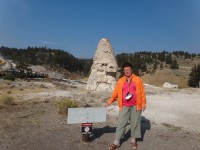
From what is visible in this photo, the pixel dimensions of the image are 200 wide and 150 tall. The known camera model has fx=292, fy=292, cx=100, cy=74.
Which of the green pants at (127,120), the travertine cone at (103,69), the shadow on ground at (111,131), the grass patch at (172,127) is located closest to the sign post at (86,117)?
the shadow on ground at (111,131)

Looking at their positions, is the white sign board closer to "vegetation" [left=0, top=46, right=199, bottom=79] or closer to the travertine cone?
the travertine cone

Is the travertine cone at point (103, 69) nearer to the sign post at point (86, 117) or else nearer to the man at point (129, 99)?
the sign post at point (86, 117)

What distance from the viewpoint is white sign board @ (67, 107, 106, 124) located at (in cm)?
723

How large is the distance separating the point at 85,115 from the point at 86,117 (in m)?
0.06

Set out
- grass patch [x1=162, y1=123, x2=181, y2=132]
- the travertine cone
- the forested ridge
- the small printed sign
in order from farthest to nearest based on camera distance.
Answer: the forested ridge → the travertine cone → grass patch [x1=162, y1=123, x2=181, y2=132] → the small printed sign

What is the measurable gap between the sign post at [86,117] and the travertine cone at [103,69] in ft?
42.6

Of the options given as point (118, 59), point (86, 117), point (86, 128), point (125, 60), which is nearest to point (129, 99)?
point (86, 117)

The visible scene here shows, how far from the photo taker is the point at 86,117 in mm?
7324

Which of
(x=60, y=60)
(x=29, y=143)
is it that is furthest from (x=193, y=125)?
(x=60, y=60)

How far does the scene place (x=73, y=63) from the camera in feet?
308

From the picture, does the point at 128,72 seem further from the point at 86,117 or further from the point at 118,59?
the point at 118,59

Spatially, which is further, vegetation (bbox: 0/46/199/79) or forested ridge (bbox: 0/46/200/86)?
vegetation (bbox: 0/46/199/79)

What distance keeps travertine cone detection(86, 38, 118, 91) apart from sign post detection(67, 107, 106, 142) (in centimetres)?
1298

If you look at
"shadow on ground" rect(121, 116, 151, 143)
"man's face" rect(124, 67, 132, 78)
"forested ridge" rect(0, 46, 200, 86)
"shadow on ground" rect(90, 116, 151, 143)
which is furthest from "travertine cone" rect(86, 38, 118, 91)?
"forested ridge" rect(0, 46, 200, 86)
